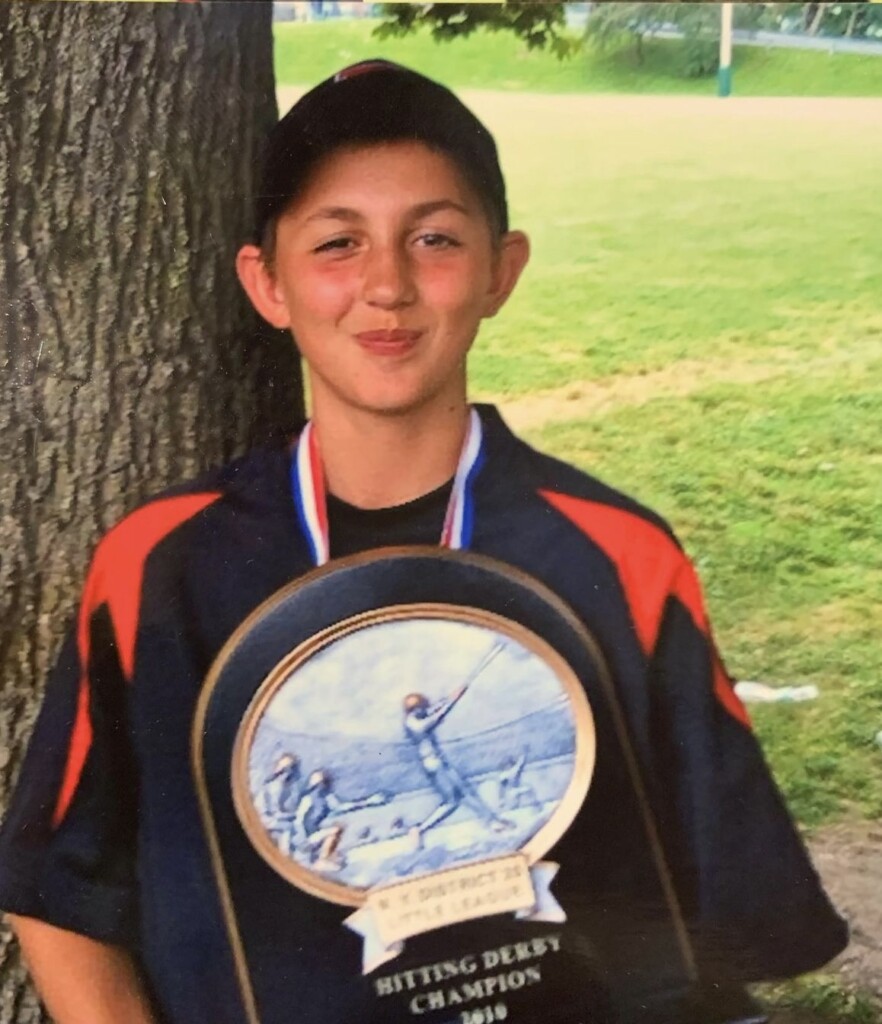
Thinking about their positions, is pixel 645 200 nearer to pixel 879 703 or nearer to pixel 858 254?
pixel 858 254

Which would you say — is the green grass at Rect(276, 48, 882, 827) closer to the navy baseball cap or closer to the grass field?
the grass field

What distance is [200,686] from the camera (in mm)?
1243

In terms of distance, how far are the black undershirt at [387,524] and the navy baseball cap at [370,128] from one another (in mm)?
279

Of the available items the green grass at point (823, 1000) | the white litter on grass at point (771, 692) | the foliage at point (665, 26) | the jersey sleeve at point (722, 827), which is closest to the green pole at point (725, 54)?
the foliage at point (665, 26)

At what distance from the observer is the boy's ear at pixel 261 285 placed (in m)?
1.23

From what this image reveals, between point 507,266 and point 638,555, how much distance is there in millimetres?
321

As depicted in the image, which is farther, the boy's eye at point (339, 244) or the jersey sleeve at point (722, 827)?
the jersey sleeve at point (722, 827)

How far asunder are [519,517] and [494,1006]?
20.0 inches

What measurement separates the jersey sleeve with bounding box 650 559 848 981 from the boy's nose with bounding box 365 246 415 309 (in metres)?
0.41

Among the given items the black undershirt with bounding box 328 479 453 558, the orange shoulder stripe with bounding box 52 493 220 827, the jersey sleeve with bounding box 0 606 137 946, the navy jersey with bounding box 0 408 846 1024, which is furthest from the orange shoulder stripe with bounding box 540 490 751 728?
the jersey sleeve with bounding box 0 606 137 946

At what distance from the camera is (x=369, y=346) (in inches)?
47.1

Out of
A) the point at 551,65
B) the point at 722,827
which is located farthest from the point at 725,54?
the point at 722,827

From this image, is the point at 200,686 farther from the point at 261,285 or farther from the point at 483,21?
the point at 483,21

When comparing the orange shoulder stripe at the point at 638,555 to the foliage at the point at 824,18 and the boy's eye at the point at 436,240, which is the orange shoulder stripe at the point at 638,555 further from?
the foliage at the point at 824,18
